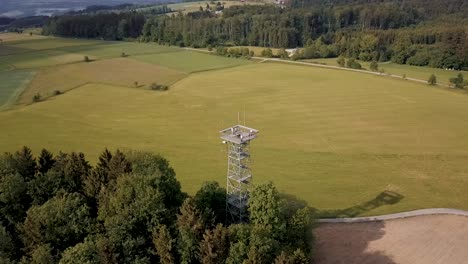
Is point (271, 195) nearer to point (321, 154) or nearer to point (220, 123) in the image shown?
point (321, 154)

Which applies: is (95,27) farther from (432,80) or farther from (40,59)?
(432,80)

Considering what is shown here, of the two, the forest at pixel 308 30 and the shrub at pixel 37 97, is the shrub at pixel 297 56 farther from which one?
the shrub at pixel 37 97

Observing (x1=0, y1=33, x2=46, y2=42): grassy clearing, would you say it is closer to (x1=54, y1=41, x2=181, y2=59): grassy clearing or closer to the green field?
(x1=54, y1=41, x2=181, y2=59): grassy clearing

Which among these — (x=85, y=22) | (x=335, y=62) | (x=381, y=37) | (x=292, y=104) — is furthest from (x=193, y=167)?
(x=85, y=22)

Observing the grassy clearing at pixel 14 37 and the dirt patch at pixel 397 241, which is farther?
the grassy clearing at pixel 14 37

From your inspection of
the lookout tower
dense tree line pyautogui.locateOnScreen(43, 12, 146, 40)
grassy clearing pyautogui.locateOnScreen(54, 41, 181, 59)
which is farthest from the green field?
dense tree line pyautogui.locateOnScreen(43, 12, 146, 40)

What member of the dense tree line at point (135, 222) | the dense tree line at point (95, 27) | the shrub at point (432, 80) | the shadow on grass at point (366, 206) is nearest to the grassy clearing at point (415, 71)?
the shrub at point (432, 80)
